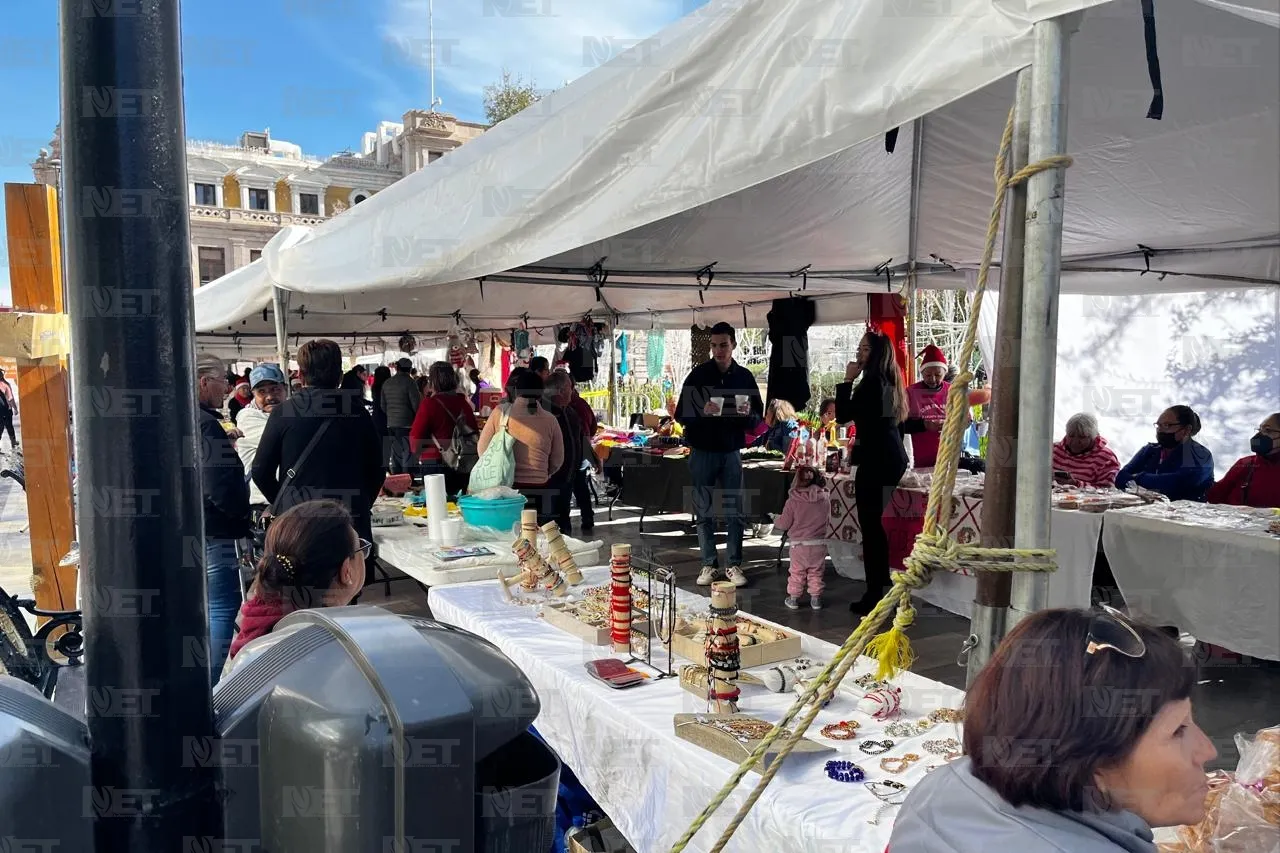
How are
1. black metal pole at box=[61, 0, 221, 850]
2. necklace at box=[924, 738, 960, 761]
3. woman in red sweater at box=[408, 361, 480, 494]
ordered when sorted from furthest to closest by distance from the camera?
woman in red sweater at box=[408, 361, 480, 494] < necklace at box=[924, 738, 960, 761] < black metal pole at box=[61, 0, 221, 850]

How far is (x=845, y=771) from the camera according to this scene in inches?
65.5

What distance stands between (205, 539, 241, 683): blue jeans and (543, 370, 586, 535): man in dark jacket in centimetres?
220

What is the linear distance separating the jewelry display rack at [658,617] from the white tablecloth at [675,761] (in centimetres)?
11

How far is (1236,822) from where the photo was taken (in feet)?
4.75

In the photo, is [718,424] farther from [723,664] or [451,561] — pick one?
[723,664]

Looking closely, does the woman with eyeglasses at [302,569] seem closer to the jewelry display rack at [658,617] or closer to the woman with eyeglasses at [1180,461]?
the jewelry display rack at [658,617]

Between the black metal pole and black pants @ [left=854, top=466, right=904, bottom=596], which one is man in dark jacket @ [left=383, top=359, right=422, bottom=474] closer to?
black pants @ [left=854, top=466, right=904, bottom=596]

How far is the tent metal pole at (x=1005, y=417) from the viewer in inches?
53.3

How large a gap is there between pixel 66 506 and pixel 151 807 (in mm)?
3833

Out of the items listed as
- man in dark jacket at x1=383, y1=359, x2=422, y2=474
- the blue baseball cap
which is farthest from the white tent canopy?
man in dark jacket at x1=383, y1=359, x2=422, y2=474

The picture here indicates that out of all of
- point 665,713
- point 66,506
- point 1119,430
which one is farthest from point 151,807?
point 1119,430

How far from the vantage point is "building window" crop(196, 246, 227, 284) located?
3600 centimetres

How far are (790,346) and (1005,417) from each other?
20.8ft

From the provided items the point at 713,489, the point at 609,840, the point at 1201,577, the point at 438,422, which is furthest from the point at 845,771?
the point at 438,422
